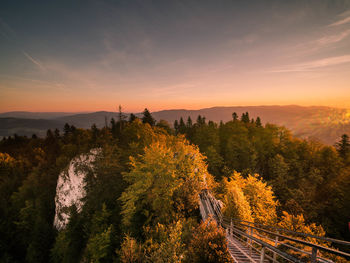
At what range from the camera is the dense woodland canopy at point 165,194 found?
1452cm

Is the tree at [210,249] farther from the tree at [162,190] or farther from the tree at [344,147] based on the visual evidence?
the tree at [344,147]

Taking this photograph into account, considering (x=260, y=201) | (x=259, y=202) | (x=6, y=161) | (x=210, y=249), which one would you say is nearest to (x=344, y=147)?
(x=260, y=201)

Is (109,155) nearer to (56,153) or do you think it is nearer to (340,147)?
(56,153)

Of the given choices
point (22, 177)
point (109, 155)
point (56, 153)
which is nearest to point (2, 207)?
point (22, 177)

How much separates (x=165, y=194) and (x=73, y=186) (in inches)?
1073

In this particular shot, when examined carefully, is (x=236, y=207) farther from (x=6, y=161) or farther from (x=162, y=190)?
(x=6, y=161)

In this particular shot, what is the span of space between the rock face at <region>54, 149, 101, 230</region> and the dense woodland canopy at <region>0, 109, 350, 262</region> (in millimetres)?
2116

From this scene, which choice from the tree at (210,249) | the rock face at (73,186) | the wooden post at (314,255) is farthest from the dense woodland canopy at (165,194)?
the wooden post at (314,255)

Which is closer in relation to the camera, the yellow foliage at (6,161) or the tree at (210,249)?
the tree at (210,249)

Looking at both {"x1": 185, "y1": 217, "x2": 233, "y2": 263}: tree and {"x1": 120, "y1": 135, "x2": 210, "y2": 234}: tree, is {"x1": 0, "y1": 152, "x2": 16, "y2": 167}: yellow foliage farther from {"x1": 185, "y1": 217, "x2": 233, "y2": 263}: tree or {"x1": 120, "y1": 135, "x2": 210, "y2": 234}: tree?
{"x1": 185, "y1": 217, "x2": 233, "y2": 263}: tree

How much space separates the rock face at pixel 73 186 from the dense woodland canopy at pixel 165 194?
2.12 metres

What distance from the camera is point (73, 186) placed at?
34.3 metres

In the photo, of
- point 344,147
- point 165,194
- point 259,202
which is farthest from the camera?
point 344,147

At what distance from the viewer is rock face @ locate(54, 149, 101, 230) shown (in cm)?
3294
